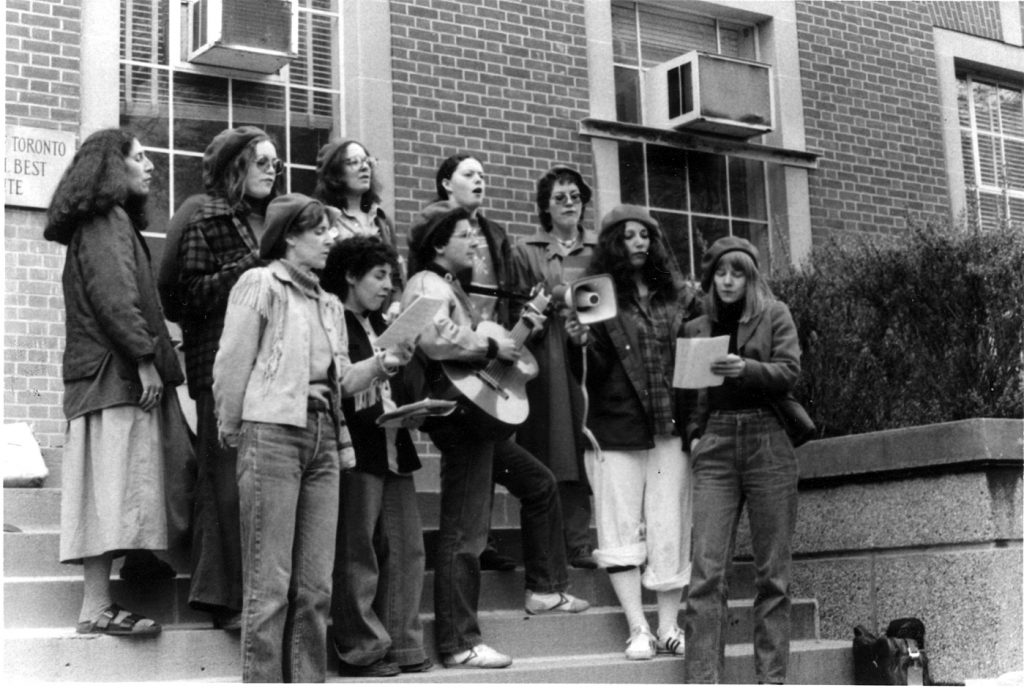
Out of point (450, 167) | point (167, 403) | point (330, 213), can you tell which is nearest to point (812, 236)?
point (450, 167)

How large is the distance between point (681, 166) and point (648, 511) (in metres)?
4.57

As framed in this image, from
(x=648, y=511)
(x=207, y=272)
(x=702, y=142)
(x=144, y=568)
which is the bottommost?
(x=144, y=568)

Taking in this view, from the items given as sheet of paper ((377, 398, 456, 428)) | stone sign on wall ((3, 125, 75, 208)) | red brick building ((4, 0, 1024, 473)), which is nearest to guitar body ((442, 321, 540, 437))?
sheet of paper ((377, 398, 456, 428))

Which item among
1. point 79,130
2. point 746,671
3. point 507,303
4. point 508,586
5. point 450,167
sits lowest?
point 746,671

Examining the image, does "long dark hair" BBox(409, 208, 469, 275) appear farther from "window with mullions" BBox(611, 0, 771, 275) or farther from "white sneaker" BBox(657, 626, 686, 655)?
"window with mullions" BBox(611, 0, 771, 275)

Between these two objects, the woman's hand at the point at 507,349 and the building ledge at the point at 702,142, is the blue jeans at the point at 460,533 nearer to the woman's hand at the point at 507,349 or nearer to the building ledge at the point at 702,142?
the woman's hand at the point at 507,349

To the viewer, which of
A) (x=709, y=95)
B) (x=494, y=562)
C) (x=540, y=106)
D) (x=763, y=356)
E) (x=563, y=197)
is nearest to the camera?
(x=763, y=356)

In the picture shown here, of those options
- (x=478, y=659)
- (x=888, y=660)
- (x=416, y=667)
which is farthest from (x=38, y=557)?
(x=888, y=660)

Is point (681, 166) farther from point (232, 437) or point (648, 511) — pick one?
point (232, 437)

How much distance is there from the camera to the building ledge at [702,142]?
9.48 m

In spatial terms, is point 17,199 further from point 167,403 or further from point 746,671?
point 746,671

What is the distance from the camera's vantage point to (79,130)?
763 cm

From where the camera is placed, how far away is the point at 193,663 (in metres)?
5.07

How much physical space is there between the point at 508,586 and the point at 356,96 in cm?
369
